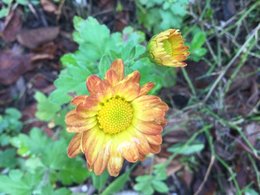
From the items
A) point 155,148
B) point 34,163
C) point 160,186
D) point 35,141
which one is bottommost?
point 160,186

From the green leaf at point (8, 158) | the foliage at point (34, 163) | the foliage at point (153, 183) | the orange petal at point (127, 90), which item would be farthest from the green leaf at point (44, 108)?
the orange petal at point (127, 90)

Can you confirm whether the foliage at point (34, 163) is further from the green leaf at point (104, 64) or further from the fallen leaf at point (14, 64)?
the green leaf at point (104, 64)

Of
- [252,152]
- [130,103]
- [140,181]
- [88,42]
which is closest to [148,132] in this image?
→ [130,103]

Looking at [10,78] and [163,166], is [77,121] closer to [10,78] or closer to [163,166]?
[163,166]

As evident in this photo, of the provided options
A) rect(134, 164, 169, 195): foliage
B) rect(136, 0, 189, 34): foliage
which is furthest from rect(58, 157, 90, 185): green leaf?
rect(136, 0, 189, 34): foliage

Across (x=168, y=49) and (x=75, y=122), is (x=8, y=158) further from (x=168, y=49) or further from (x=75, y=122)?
(x=168, y=49)

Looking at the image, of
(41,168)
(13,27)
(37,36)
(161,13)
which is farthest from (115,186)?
(13,27)
